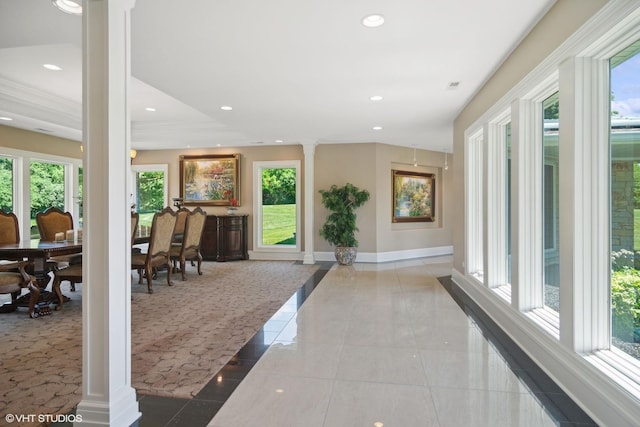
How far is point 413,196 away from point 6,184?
8010 mm

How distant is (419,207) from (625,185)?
21.4 ft

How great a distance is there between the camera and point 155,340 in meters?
3.12

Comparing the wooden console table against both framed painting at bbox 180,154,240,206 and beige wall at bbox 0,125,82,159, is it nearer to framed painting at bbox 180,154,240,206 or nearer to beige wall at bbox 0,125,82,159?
framed painting at bbox 180,154,240,206

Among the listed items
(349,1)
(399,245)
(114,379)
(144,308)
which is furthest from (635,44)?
(399,245)

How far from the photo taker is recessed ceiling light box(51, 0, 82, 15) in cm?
233

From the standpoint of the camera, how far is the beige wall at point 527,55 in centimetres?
213

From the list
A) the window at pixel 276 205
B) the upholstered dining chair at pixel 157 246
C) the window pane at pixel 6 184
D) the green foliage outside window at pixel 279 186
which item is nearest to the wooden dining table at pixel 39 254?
the upholstered dining chair at pixel 157 246

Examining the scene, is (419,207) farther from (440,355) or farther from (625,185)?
(625,185)

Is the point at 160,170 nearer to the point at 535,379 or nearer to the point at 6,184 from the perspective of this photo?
the point at 6,184

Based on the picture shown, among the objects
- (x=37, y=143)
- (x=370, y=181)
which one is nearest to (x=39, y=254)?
(x=37, y=143)

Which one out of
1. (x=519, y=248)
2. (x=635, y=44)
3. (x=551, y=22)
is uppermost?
(x=551, y=22)

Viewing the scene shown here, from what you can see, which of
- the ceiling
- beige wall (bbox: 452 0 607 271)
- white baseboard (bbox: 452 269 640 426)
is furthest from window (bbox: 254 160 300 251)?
white baseboard (bbox: 452 269 640 426)

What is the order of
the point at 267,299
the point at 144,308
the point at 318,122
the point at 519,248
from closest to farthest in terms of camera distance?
the point at 519,248
the point at 144,308
the point at 267,299
the point at 318,122

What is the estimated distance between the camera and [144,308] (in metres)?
4.12
